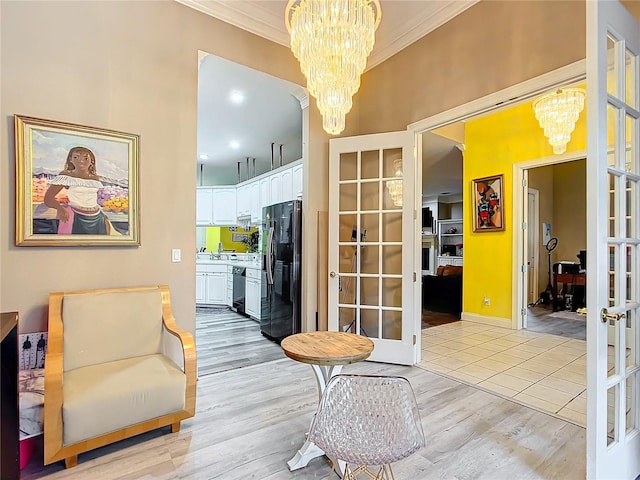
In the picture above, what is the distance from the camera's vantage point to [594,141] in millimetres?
1505

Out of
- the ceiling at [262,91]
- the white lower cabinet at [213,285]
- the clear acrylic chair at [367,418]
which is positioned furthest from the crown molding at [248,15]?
the white lower cabinet at [213,285]

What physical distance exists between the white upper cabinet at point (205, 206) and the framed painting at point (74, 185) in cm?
492

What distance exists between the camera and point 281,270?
163 inches

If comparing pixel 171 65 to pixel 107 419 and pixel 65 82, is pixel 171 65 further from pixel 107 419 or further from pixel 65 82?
pixel 107 419

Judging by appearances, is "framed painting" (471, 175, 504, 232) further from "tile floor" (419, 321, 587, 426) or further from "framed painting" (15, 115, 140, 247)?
"framed painting" (15, 115, 140, 247)

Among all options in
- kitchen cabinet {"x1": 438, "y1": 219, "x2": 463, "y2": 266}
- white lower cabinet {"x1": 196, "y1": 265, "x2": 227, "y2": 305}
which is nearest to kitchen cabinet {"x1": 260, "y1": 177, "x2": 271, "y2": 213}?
white lower cabinet {"x1": 196, "y1": 265, "x2": 227, "y2": 305}

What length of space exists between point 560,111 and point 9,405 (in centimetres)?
537

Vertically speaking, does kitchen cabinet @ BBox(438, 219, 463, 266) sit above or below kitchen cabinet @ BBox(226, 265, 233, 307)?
above

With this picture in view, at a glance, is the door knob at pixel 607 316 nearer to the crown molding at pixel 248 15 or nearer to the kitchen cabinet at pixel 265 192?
the crown molding at pixel 248 15

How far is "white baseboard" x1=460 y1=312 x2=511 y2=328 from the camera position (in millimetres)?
5007

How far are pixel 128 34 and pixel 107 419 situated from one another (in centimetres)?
282

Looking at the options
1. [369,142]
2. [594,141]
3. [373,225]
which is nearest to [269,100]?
[369,142]

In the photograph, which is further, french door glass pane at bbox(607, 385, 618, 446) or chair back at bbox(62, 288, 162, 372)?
chair back at bbox(62, 288, 162, 372)

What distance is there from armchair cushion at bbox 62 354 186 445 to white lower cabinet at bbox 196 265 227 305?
4389 mm
